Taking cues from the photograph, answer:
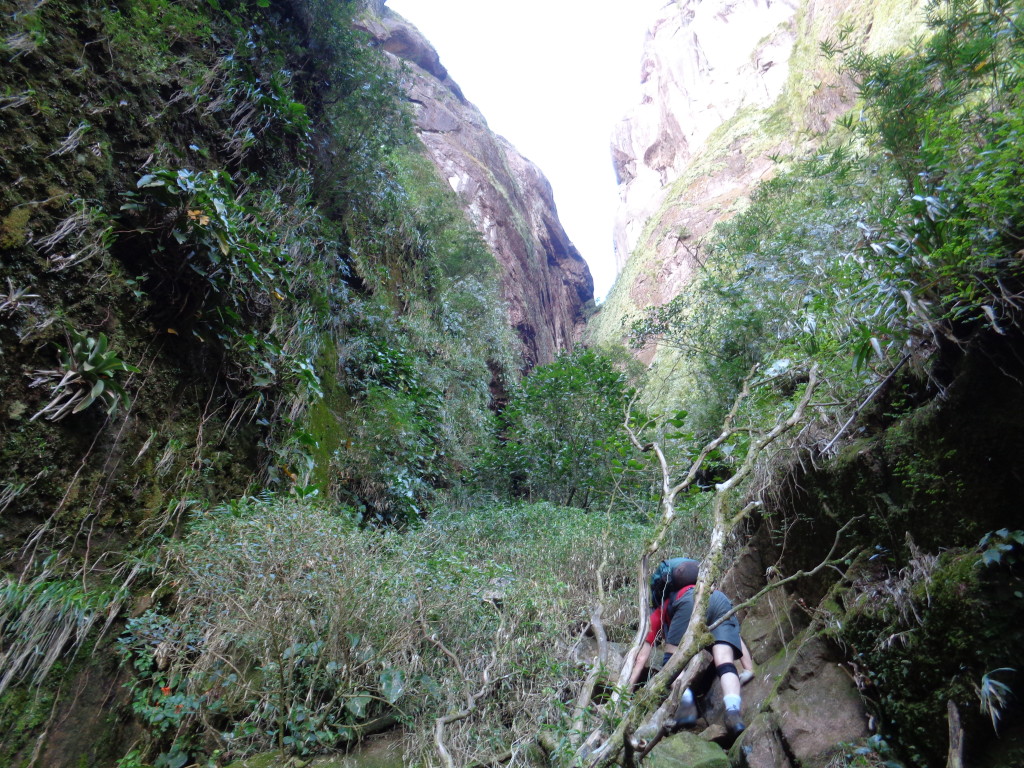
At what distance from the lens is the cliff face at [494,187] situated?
2420 cm

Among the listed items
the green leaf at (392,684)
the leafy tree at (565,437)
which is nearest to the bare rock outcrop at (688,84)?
the leafy tree at (565,437)

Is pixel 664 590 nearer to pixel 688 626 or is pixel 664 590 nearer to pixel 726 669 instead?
pixel 726 669

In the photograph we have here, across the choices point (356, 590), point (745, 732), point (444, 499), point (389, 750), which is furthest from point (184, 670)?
point (444, 499)

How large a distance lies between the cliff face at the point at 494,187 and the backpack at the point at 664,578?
54.1ft

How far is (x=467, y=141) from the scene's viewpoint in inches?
1088

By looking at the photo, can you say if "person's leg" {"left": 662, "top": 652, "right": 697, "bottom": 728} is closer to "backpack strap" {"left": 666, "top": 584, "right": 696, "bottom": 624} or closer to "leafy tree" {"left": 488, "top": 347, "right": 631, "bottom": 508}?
"backpack strap" {"left": 666, "top": 584, "right": 696, "bottom": 624}

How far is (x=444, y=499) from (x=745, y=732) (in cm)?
549

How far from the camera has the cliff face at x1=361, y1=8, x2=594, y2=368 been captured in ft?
79.4

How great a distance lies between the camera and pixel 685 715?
362cm

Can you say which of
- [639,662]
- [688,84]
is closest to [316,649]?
[639,662]

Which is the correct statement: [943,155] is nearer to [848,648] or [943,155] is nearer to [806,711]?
[848,648]

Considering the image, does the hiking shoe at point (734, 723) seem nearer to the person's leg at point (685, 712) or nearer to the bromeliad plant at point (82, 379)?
the person's leg at point (685, 712)

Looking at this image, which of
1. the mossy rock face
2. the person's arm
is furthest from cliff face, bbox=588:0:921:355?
the mossy rock face

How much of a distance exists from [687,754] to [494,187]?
88.5 ft
